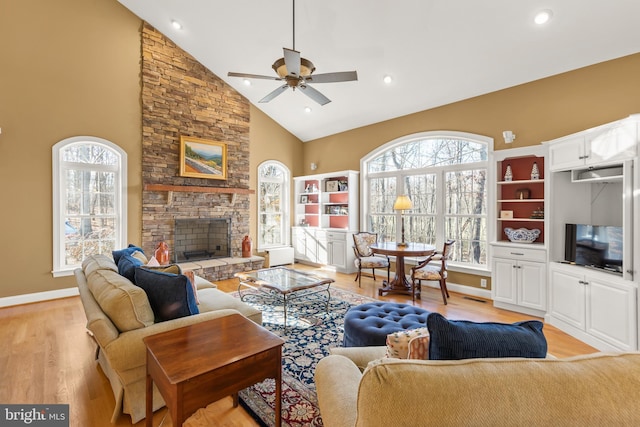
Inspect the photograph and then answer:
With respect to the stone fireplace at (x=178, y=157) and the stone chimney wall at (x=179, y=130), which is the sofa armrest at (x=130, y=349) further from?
the stone chimney wall at (x=179, y=130)

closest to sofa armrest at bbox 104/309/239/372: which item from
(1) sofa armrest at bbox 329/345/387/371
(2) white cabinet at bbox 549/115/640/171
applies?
(1) sofa armrest at bbox 329/345/387/371

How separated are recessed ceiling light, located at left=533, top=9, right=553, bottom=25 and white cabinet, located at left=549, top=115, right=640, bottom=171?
1.28 meters

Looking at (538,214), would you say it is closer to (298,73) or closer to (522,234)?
(522,234)

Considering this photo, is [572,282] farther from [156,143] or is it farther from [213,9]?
[156,143]

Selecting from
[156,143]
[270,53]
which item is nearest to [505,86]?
[270,53]

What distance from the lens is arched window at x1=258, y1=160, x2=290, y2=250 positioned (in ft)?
23.1

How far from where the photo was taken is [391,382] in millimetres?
784

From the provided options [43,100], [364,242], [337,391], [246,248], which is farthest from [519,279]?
[43,100]

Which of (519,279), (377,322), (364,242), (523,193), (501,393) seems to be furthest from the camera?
(364,242)

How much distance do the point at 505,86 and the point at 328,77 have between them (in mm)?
2896

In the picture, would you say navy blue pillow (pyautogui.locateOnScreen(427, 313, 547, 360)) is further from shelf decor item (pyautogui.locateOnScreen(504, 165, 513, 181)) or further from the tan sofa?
shelf decor item (pyautogui.locateOnScreen(504, 165, 513, 181))

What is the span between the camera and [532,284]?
3795 mm

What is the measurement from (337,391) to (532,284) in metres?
3.72

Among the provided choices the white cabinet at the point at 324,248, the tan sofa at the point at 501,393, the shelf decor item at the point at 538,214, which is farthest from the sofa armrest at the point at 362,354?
the white cabinet at the point at 324,248
